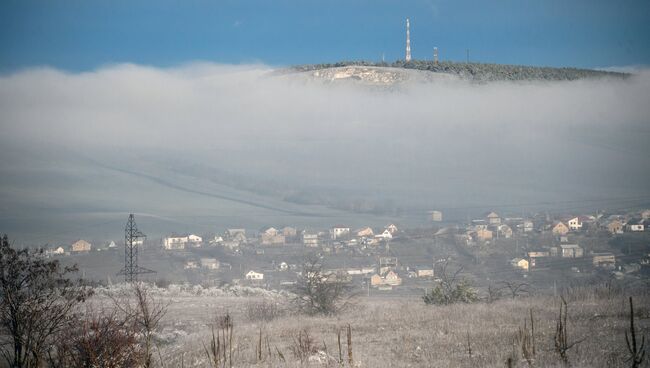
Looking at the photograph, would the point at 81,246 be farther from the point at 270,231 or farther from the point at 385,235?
the point at 385,235

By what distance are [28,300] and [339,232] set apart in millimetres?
50736

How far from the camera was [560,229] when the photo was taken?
53.4m

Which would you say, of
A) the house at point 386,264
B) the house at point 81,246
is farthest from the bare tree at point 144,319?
the house at point 81,246

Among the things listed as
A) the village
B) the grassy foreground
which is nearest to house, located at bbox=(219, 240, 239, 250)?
the village

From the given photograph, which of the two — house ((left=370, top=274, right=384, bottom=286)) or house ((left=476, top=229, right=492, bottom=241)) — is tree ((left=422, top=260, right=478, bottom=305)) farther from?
house ((left=476, top=229, right=492, bottom=241))

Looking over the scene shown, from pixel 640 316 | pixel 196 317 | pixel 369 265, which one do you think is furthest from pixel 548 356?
pixel 369 265

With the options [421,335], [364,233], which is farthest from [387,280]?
[421,335]

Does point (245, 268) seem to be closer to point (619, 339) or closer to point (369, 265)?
point (369, 265)

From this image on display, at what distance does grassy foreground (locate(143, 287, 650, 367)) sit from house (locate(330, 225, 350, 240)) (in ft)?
112

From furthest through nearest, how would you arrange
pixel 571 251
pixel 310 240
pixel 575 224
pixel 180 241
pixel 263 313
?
pixel 310 240, pixel 180 241, pixel 575 224, pixel 571 251, pixel 263 313

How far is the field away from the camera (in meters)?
13.9

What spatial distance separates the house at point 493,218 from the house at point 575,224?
25.6 feet

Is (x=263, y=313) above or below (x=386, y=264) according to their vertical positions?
below

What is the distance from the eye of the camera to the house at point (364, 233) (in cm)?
6197
